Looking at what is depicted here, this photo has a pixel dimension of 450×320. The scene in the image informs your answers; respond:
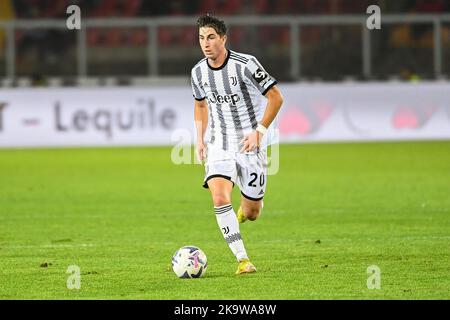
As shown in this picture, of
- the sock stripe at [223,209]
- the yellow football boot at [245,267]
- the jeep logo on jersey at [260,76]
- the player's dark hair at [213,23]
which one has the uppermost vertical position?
the player's dark hair at [213,23]

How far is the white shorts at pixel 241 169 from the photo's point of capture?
9906 millimetres

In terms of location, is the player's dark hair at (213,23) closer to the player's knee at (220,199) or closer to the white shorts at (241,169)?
the white shorts at (241,169)

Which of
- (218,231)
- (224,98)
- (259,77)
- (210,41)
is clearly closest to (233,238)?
(224,98)

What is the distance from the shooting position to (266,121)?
32.0 feet

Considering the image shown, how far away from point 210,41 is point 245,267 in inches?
74.8

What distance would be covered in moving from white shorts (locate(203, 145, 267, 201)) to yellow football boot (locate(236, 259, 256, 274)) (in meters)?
0.78

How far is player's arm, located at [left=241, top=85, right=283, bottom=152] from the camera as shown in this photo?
9602 millimetres

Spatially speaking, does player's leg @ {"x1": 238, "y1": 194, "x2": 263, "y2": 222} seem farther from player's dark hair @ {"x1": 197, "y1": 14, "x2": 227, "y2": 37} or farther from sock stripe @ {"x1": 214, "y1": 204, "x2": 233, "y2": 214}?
player's dark hair @ {"x1": 197, "y1": 14, "x2": 227, "y2": 37}

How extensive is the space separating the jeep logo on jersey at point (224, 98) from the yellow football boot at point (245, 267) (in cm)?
145

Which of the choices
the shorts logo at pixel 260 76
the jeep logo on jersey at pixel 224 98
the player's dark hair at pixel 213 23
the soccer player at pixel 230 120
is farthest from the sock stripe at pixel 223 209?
the player's dark hair at pixel 213 23

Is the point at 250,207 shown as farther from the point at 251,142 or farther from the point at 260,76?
the point at 260,76

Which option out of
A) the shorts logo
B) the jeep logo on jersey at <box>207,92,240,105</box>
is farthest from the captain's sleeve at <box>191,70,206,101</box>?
the shorts logo

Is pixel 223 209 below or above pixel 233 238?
above

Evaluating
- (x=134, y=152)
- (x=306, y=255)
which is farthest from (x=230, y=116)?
(x=134, y=152)
